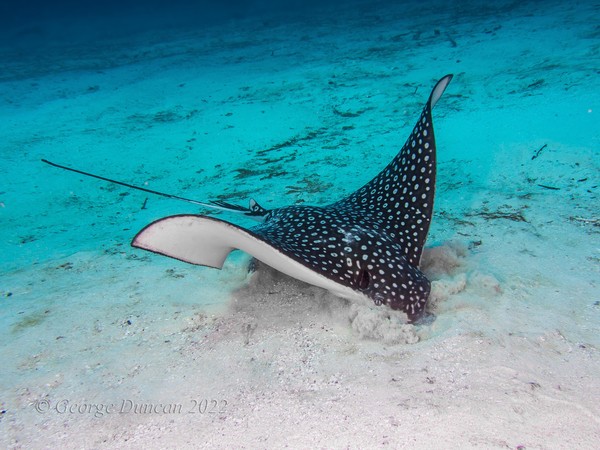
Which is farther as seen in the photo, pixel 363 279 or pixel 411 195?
pixel 411 195

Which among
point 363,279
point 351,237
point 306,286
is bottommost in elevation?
point 306,286

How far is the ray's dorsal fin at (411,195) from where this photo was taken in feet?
11.7

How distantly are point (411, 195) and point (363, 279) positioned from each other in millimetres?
1166

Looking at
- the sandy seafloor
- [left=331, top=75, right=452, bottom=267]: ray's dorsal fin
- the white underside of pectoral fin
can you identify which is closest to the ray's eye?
the sandy seafloor

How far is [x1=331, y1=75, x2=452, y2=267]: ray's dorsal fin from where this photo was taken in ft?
11.7

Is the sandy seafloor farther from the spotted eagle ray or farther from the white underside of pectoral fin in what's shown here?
the white underside of pectoral fin

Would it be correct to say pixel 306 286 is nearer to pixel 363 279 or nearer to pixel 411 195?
pixel 363 279

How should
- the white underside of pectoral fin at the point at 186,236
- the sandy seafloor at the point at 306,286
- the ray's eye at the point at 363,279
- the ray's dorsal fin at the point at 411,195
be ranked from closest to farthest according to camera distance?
the sandy seafloor at the point at 306,286
the white underside of pectoral fin at the point at 186,236
the ray's eye at the point at 363,279
the ray's dorsal fin at the point at 411,195

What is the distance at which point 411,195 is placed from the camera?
12.3 ft

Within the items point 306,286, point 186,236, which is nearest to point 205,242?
point 186,236

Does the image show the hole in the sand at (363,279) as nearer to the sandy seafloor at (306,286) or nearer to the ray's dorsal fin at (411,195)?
the sandy seafloor at (306,286)

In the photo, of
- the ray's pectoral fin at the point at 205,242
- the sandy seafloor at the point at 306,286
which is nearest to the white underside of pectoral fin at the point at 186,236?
the ray's pectoral fin at the point at 205,242

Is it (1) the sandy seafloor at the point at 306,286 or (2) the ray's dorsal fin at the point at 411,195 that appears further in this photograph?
(2) the ray's dorsal fin at the point at 411,195

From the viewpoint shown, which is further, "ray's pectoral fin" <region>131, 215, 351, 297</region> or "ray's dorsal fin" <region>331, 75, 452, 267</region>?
"ray's dorsal fin" <region>331, 75, 452, 267</region>
